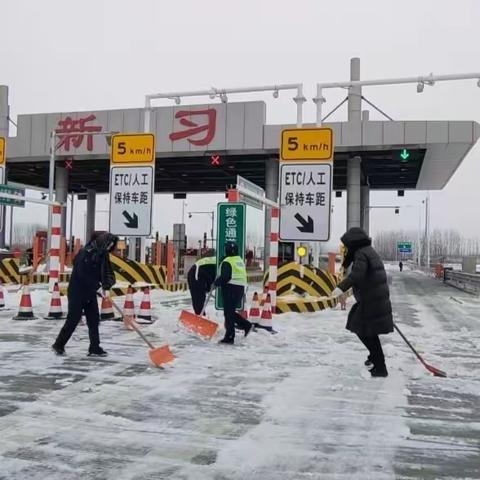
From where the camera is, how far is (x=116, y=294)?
16.1m

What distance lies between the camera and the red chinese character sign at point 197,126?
23.3 meters

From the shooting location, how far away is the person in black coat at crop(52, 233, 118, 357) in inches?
301

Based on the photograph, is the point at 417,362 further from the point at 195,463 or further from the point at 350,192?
the point at 350,192

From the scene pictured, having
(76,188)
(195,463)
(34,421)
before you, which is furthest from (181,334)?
(76,188)

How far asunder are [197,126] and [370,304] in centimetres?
1780

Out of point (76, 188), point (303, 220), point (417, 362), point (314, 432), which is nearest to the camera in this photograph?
point (314, 432)

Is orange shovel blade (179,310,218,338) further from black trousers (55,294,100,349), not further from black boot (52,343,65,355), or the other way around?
black boot (52,343,65,355)

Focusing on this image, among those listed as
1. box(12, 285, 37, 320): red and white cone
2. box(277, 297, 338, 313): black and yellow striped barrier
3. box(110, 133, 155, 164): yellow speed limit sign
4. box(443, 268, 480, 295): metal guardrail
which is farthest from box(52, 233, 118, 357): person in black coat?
box(443, 268, 480, 295): metal guardrail

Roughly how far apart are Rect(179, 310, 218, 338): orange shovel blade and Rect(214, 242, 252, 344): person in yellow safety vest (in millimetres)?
319

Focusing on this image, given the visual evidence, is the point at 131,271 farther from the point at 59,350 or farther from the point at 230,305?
the point at 59,350

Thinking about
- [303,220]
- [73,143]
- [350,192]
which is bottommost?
[303,220]

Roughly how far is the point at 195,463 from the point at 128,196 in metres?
8.39

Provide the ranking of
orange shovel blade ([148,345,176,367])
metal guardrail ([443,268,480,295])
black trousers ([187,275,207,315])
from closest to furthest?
orange shovel blade ([148,345,176,367]) → black trousers ([187,275,207,315]) → metal guardrail ([443,268,480,295])

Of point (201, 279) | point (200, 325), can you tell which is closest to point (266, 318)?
point (200, 325)
